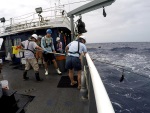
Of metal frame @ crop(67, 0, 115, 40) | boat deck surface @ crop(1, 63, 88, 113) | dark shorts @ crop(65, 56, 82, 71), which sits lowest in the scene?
boat deck surface @ crop(1, 63, 88, 113)

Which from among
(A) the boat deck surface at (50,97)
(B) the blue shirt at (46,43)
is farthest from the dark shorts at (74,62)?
(B) the blue shirt at (46,43)

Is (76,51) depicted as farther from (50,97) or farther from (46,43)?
(46,43)

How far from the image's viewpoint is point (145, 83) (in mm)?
15414

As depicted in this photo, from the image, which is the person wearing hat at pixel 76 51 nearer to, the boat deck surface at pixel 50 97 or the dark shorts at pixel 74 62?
the dark shorts at pixel 74 62

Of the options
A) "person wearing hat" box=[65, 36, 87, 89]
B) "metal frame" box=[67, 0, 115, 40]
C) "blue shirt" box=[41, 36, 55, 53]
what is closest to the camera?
"person wearing hat" box=[65, 36, 87, 89]

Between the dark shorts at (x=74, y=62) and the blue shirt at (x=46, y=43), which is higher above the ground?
the blue shirt at (x=46, y=43)

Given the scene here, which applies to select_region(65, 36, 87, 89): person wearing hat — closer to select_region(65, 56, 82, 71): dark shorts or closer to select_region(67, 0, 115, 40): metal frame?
select_region(65, 56, 82, 71): dark shorts

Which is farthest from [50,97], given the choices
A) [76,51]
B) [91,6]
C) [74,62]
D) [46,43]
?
[91,6]

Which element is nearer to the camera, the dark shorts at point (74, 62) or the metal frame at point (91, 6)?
the dark shorts at point (74, 62)

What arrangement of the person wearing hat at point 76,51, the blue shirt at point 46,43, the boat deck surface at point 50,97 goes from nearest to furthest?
the boat deck surface at point 50,97, the person wearing hat at point 76,51, the blue shirt at point 46,43

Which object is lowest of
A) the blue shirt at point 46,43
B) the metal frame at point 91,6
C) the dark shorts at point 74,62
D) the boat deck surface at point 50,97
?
the boat deck surface at point 50,97

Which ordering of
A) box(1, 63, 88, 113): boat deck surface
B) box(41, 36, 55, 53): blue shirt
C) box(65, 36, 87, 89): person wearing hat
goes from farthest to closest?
box(41, 36, 55, 53): blue shirt → box(65, 36, 87, 89): person wearing hat → box(1, 63, 88, 113): boat deck surface

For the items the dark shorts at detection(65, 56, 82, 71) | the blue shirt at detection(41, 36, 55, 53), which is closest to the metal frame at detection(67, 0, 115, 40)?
the blue shirt at detection(41, 36, 55, 53)

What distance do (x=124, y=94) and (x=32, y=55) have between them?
27.8 ft
